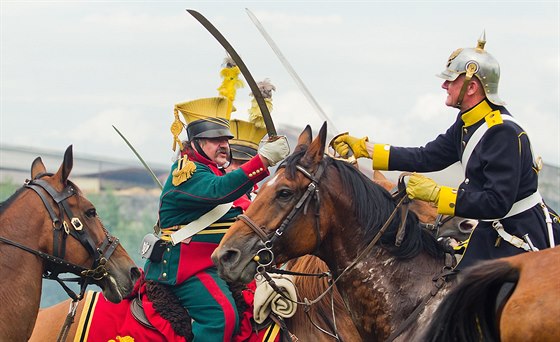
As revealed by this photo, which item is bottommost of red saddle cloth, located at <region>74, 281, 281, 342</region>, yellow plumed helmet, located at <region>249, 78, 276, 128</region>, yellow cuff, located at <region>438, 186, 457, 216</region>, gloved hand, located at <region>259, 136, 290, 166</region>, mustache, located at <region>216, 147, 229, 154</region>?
red saddle cloth, located at <region>74, 281, 281, 342</region>

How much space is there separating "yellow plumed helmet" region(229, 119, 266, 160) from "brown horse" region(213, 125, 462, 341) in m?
3.25

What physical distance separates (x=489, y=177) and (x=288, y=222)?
1375mm

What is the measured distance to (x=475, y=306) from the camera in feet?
17.9

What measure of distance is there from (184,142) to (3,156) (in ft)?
112

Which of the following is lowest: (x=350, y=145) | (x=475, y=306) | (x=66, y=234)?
(x=66, y=234)

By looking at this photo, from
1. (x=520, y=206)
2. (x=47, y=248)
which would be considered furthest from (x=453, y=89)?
(x=47, y=248)

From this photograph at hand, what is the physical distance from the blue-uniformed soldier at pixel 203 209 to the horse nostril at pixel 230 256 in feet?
3.02

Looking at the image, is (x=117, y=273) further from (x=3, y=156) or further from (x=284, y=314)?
(x=3, y=156)

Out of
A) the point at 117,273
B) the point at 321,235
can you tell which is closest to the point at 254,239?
the point at 321,235

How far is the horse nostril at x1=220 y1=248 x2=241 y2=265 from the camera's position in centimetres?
673

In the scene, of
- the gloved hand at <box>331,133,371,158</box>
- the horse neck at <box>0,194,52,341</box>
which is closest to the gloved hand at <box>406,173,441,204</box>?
the gloved hand at <box>331,133,371,158</box>

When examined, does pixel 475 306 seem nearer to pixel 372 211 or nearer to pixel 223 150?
pixel 372 211

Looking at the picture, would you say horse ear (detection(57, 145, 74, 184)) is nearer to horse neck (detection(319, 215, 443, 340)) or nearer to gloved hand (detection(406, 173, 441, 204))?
horse neck (detection(319, 215, 443, 340))

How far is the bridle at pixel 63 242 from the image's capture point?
7.50m
